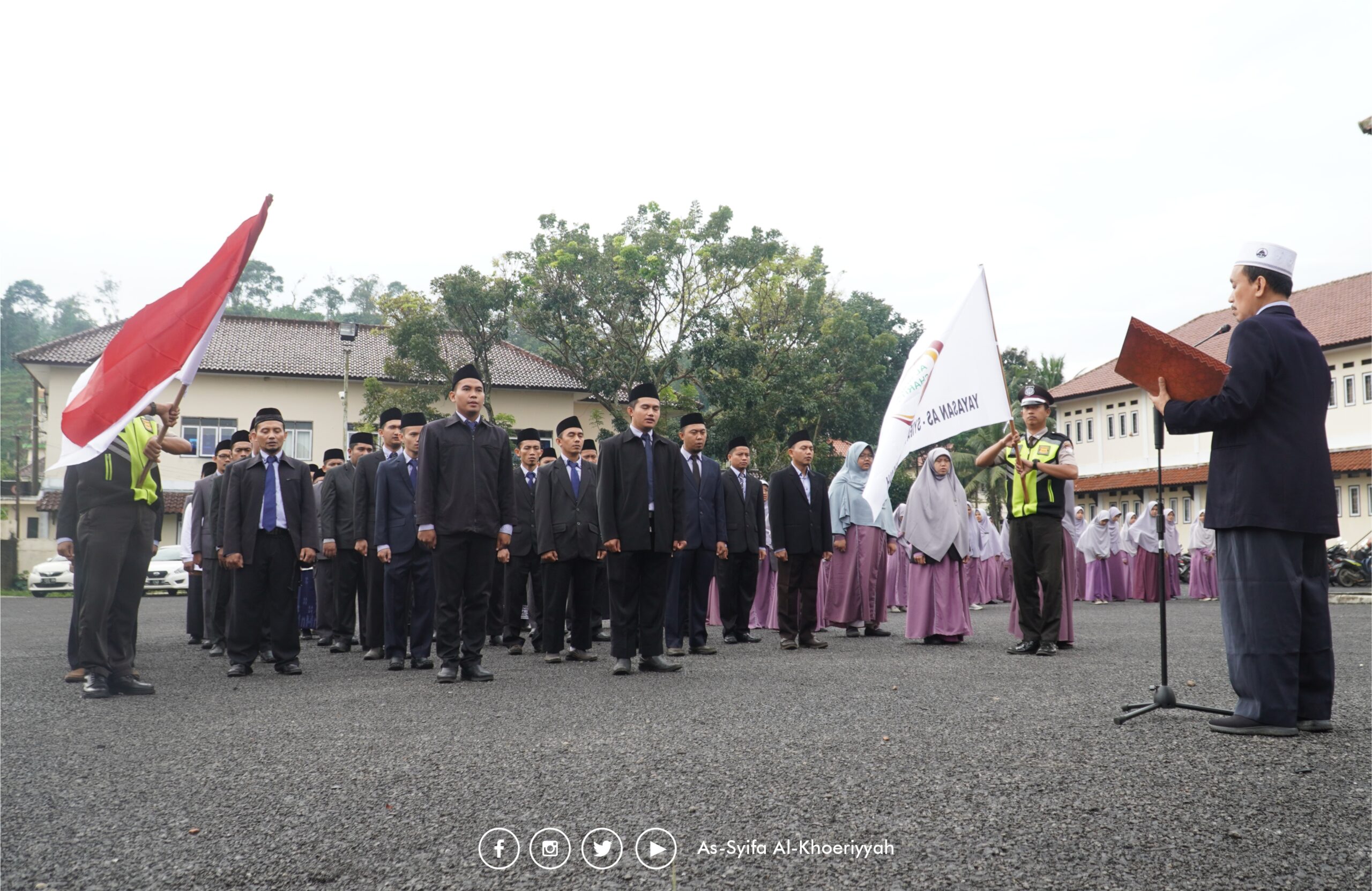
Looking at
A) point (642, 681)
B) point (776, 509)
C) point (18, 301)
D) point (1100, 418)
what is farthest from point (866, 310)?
point (18, 301)

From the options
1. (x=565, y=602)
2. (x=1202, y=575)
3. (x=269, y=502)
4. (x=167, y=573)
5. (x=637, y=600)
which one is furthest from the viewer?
(x=167, y=573)

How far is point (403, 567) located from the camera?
9.28 meters

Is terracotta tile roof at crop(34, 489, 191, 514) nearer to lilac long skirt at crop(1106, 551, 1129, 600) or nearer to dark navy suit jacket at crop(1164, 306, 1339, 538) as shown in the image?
lilac long skirt at crop(1106, 551, 1129, 600)

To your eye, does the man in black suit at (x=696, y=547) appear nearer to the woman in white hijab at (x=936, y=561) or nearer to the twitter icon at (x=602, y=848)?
the woman in white hijab at (x=936, y=561)

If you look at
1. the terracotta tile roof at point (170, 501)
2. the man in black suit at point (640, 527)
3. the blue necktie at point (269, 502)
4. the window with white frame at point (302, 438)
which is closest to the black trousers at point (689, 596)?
the man in black suit at point (640, 527)

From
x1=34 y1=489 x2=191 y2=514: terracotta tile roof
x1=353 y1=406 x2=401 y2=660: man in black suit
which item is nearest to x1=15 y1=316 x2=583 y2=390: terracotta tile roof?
x1=34 y1=489 x2=191 y2=514: terracotta tile roof

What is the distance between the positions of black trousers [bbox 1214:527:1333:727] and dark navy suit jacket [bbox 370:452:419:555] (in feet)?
21.4

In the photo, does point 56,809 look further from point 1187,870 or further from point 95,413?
point 1187,870

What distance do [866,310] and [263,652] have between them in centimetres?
4220

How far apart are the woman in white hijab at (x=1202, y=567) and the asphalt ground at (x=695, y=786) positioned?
17.9 m

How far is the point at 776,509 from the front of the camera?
35.9ft

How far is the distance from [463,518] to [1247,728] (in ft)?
16.9

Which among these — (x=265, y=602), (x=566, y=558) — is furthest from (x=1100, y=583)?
(x=265, y=602)

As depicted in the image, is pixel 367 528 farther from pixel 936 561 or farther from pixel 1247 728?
pixel 1247 728
